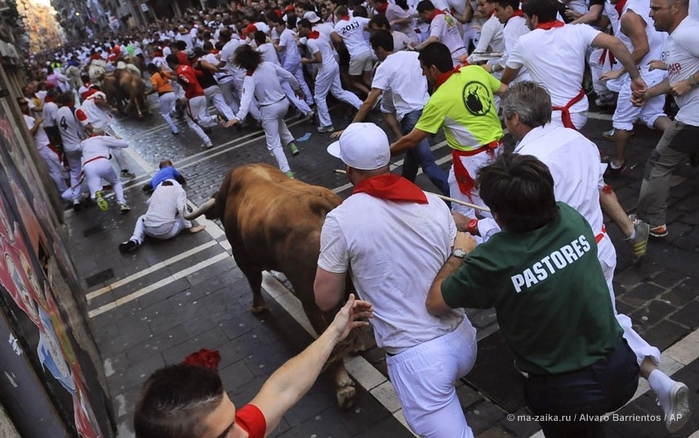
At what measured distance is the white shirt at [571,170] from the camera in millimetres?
3602

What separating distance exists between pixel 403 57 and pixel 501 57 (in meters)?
1.49

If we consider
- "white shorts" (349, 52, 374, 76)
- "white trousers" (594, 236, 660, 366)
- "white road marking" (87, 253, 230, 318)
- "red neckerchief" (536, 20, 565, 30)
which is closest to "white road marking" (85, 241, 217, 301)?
"white road marking" (87, 253, 230, 318)

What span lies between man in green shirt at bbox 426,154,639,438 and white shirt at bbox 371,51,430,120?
500 centimetres

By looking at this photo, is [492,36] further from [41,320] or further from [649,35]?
[41,320]

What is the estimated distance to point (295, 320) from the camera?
5945 mm

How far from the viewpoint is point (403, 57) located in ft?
24.5

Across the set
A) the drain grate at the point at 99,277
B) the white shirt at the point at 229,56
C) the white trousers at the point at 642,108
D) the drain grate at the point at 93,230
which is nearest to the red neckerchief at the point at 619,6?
the white trousers at the point at 642,108

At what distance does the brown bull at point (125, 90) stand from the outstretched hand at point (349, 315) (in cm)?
1878

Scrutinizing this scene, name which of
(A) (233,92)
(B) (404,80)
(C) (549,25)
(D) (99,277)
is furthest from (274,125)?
(A) (233,92)

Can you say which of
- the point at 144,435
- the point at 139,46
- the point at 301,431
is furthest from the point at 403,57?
the point at 139,46

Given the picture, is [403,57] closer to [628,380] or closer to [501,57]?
[501,57]

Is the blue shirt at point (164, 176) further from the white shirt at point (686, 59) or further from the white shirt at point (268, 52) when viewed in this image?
the white shirt at point (686, 59)


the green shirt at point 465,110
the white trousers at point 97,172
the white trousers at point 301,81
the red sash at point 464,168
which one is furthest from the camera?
the white trousers at point 301,81

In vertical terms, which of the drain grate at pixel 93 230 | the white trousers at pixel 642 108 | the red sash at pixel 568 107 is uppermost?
the red sash at pixel 568 107
